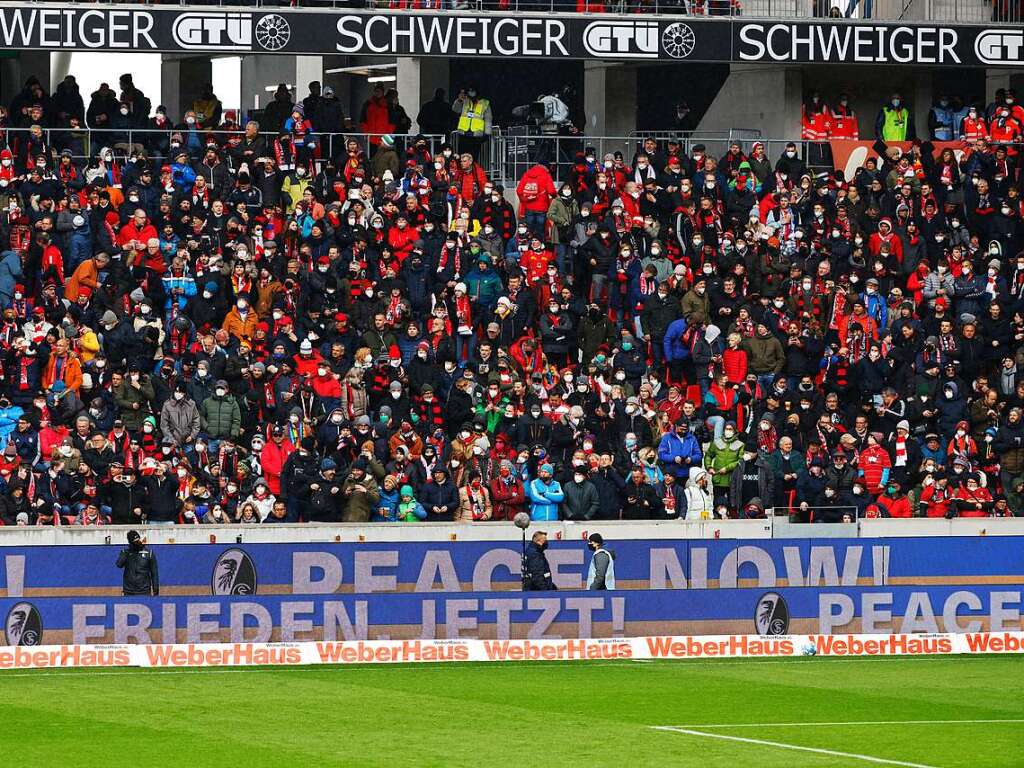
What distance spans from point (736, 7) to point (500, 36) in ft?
15.1

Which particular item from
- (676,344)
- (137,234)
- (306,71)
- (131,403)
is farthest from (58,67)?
(676,344)

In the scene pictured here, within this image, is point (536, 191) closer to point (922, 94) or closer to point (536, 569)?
point (536, 569)

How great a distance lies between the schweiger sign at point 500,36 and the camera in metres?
33.8

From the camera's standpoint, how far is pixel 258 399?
28.6 m

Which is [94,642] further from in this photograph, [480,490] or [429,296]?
[429,296]

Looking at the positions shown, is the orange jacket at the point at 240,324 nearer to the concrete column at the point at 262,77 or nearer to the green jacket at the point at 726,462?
the green jacket at the point at 726,462

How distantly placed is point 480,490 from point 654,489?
7.87ft

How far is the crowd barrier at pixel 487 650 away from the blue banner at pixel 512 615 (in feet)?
1.32

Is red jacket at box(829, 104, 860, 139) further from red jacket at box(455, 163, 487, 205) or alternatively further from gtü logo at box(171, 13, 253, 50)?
gtü logo at box(171, 13, 253, 50)

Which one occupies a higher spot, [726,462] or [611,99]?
[611,99]

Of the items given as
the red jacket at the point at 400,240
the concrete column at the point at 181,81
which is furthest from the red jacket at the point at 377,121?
the concrete column at the point at 181,81

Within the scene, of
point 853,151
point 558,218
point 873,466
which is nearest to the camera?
point 873,466

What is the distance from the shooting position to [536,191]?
33.0 meters

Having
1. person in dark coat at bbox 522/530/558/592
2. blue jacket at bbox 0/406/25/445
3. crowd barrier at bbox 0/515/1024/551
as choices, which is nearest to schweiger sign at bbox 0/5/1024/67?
blue jacket at bbox 0/406/25/445
